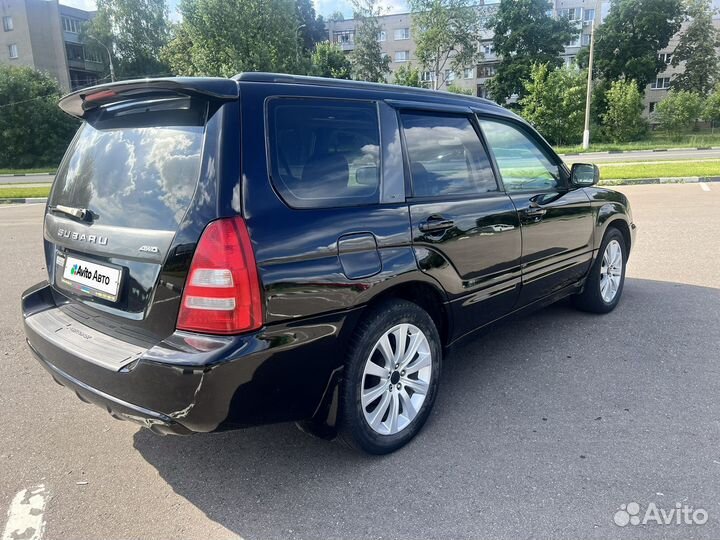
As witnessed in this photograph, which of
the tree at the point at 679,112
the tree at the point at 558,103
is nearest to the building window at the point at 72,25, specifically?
the tree at the point at 558,103

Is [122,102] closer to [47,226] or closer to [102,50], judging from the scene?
[47,226]

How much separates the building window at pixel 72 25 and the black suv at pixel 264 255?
62269 mm

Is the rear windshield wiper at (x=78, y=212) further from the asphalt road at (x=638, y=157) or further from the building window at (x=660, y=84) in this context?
the building window at (x=660, y=84)

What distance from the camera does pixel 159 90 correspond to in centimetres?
235

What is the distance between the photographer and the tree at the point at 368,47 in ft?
182

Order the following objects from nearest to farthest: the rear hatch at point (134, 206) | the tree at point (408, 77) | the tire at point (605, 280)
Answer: the rear hatch at point (134, 206) < the tire at point (605, 280) < the tree at point (408, 77)

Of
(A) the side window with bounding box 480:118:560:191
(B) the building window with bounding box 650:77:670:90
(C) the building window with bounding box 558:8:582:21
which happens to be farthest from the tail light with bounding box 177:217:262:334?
(B) the building window with bounding box 650:77:670:90

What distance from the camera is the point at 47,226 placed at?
9.84 ft

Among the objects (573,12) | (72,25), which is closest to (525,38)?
(573,12)

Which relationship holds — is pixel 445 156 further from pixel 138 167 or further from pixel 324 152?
pixel 138 167

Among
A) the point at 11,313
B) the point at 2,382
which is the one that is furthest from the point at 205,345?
the point at 11,313

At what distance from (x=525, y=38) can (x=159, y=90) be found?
187 ft

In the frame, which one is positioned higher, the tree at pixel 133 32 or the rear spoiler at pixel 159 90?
the tree at pixel 133 32

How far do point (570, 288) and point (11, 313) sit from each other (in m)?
5.19
